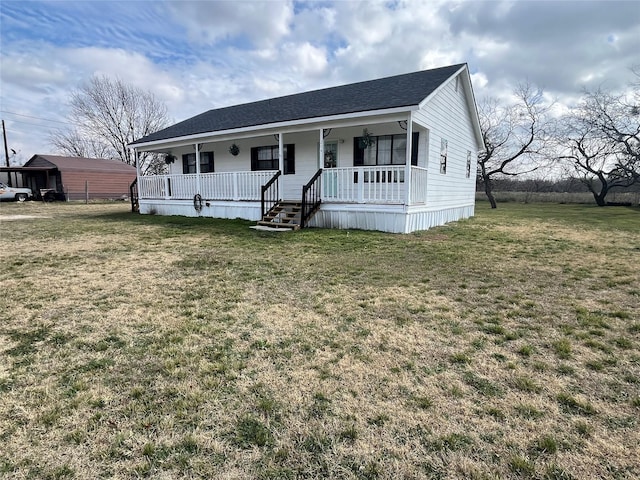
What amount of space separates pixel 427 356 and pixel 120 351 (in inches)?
99.4

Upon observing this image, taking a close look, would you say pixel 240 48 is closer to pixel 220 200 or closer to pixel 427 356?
pixel 220 200

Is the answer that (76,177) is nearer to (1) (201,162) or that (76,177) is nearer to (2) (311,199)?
(1) (201,162)

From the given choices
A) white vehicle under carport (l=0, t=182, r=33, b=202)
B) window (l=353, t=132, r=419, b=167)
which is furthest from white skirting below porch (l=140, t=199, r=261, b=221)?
white vehicle under carport (l=0, t=182, r=33, b=202)

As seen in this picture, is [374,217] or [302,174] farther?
[302,174]

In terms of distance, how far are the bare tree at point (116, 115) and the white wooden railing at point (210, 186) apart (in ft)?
79.4

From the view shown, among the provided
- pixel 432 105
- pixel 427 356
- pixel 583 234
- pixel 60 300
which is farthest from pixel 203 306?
pixel 583 234

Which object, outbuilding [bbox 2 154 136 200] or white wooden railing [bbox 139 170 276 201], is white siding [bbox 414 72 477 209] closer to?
white wooden railing [bbox 139 170 276 201]

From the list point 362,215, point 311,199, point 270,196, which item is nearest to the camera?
point 362,215

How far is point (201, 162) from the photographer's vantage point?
15242mm

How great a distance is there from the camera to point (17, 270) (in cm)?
541

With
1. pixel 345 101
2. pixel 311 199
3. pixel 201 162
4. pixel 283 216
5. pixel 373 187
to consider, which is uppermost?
pixel 345 101

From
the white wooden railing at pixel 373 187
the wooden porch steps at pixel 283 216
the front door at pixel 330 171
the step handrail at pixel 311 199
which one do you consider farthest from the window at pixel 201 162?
the white wooden railing at pixel 373 187

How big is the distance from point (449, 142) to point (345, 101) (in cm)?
418

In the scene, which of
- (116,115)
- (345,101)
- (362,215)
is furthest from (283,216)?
(116,115)
